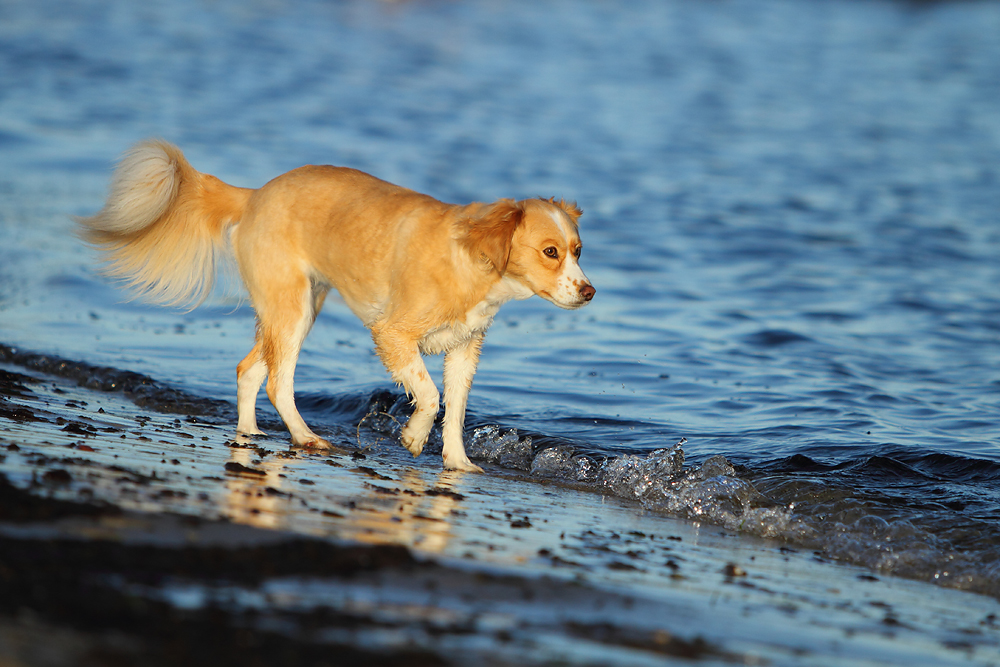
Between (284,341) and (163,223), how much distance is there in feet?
4.56

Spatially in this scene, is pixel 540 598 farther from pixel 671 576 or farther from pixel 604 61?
pixel 604 61

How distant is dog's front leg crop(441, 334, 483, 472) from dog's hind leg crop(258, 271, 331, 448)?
85 cm

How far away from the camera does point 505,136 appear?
2314cm

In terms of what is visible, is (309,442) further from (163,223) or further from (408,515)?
(408,515)

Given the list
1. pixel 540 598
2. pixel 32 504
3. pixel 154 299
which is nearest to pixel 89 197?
pixel 154 299

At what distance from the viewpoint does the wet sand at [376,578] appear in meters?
2.93

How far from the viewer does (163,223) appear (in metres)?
7.37

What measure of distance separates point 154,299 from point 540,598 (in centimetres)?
490

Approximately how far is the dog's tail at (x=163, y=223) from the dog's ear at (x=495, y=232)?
6.52ft

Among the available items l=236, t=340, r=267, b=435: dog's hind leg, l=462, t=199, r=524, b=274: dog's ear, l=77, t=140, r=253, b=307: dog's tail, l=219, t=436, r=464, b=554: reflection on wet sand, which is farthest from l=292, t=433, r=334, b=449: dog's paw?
l=462, t=199, r=524, b=274: dog's ear

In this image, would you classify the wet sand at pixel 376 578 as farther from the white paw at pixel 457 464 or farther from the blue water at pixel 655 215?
the blue water at pixel 655 215

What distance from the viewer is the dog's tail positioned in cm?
725

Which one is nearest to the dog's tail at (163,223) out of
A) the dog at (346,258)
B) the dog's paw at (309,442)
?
the dog at (346,258)

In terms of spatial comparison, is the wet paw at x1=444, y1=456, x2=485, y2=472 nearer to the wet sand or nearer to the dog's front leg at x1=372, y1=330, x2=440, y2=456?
the dog's front leg at x1=372, y1=330, x2=440, y2=456
